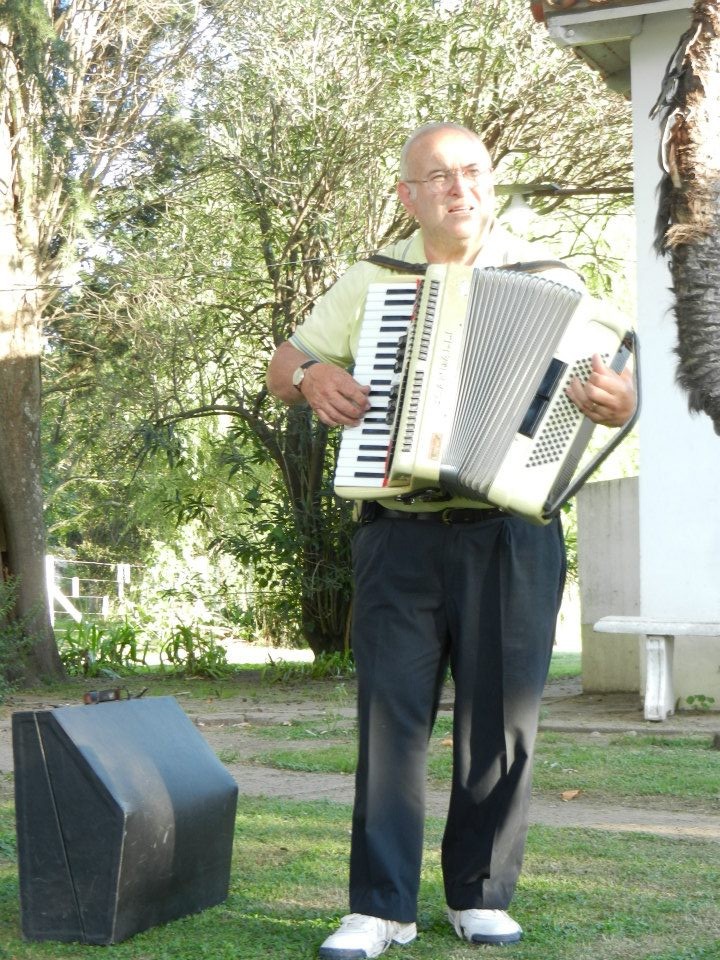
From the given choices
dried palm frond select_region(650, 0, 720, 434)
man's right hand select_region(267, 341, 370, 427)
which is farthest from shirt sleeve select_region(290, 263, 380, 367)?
dried palm frond select_region(650, 0, 720, 434)

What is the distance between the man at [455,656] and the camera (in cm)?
330

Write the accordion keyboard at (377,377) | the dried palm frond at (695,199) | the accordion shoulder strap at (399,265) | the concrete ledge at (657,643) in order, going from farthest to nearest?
the concrete ledge at (657,643) → the dried palm frond at (695,199) → the accordion shoulder strap at (399,265) → the accordion keyboard at (377,377)

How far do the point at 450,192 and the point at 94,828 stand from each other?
188cm

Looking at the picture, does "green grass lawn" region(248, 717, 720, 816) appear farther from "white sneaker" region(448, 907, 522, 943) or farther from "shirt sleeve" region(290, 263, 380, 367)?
"shirt sleeve" region(290, 263, 380, 367)

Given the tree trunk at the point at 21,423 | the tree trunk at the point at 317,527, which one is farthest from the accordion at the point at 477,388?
the tree trunk at the point at 317,527

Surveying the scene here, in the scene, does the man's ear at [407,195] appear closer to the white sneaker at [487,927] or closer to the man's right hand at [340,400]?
the man's right hand at [340,400]

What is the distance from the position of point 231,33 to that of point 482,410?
999 centimetres

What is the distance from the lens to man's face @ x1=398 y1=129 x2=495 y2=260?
3.38 m

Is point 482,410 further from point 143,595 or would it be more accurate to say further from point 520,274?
point 143,595

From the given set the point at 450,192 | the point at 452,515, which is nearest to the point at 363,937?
the point at 452,515

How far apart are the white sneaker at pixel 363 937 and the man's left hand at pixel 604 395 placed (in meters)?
1.38

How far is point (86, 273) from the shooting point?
1223 cm

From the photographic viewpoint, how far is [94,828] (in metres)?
3.19

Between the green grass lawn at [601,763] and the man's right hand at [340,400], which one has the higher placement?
the man's right hand at [340,400]
